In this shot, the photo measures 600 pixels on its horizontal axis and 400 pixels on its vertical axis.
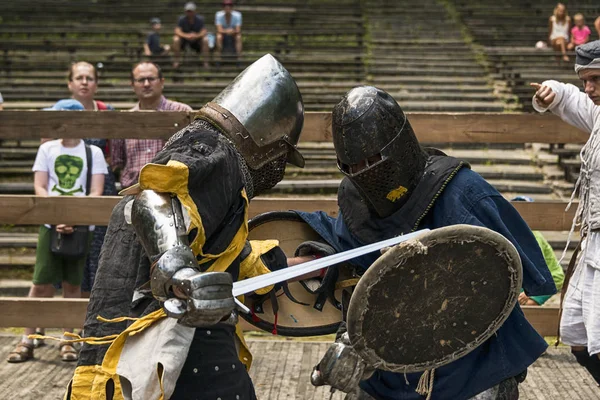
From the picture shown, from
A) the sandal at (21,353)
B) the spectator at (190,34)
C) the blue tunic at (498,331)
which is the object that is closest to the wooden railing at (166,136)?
the sandal at (21,353)

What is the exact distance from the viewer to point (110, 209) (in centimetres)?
565

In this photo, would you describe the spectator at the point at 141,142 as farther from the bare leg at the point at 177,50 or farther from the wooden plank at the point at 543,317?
the bare leg at the point at 177,50

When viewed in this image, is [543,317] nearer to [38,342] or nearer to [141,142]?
[141,142]

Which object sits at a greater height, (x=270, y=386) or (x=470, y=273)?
(x=470, y=273)

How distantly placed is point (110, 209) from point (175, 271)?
3.15m

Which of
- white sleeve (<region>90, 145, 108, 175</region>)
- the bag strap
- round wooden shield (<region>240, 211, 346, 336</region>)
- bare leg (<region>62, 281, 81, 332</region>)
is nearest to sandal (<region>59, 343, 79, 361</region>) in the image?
bare leg (<region>62, 281, 81, 332</region>)

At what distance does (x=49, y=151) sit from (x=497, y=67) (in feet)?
35.5

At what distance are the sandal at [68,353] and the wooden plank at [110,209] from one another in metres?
0.78

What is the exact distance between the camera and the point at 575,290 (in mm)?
4238

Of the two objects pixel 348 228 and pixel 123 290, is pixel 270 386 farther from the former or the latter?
pixel 123 290

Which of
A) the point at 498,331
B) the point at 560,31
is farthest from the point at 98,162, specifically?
the point at 560,31


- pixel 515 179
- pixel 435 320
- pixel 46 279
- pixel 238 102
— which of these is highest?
pixel 238 102

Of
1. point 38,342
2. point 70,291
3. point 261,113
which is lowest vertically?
point 38,342

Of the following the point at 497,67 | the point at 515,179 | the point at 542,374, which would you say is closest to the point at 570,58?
the point at 497,67
